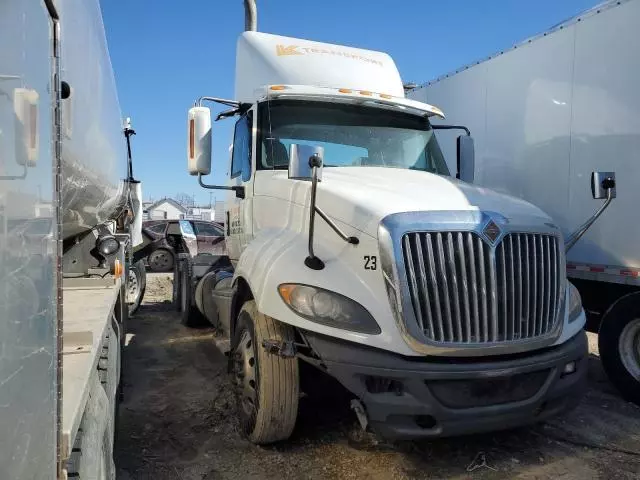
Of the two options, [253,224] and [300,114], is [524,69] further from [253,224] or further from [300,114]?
[253,224]

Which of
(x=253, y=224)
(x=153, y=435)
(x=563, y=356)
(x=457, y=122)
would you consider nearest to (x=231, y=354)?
(x=153, y=435)

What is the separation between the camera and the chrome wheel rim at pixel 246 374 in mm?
3809

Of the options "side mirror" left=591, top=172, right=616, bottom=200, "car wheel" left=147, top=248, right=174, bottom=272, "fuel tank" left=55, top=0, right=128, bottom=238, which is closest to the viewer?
"fuel tank" left=55, top=0, right=128, bottom=238

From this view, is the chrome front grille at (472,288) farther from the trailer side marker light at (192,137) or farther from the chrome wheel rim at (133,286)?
the chrome wheel rim at (133,286)

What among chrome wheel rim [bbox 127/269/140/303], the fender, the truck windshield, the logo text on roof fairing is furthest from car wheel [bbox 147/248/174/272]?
the fender

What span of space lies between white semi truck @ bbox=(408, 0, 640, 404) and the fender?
2897 mm

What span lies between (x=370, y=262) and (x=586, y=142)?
3.27 metres

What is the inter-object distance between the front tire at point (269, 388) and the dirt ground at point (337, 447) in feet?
0.68

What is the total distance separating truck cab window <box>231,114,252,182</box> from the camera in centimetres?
497

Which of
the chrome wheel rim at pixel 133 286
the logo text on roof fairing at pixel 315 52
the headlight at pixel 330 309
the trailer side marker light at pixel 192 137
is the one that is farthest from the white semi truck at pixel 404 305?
the chrome wheel rim at pixel 133 286

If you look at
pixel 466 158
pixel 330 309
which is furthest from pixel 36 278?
pixel 466 158

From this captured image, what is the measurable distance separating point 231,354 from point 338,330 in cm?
151

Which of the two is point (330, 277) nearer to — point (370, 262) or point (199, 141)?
point (370, 262)

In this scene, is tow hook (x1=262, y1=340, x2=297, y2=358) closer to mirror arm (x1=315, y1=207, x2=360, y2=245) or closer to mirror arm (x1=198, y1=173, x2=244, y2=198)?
mirror arm (x1=315, y1=207, x2=360, y2=245)
